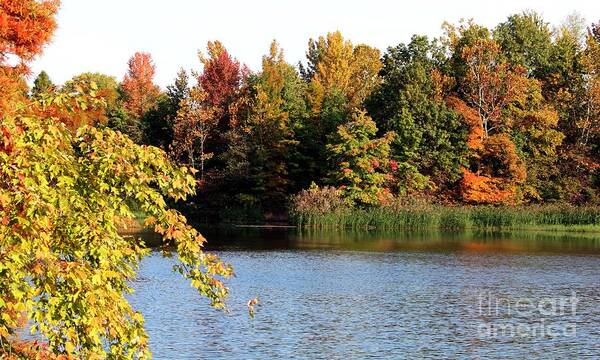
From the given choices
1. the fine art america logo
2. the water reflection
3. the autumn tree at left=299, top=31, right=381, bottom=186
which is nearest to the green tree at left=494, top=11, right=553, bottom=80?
the autumn tree at left=299, top=31, right=381, bottom=186

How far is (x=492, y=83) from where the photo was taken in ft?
203

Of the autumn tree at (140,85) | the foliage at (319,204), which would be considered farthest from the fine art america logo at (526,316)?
the autumn tree at (140,85)

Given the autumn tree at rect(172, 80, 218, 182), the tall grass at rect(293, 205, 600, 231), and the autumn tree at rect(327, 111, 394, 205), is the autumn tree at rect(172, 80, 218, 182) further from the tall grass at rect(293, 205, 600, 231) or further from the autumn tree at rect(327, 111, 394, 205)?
the tall grass at rect(293, 205, 600, 231)

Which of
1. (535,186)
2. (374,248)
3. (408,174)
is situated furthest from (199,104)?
(374,248)

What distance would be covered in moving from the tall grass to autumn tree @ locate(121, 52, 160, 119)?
1239 inches

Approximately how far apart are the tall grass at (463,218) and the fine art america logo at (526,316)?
30.2 meters

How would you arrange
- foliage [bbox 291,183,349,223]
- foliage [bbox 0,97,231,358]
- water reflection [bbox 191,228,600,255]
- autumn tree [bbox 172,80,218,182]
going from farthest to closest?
autumn tree [bbox 172,80,218,182]
foliage [bbox 291,183,349,223]
water reflection [bbox 191,228,600,255]
foliage [bbox 0,97,231,358]

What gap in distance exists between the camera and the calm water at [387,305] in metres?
18.2

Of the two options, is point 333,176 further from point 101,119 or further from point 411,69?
point 101,119

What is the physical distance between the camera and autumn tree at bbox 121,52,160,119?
83.4 m

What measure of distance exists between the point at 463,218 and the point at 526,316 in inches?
1367

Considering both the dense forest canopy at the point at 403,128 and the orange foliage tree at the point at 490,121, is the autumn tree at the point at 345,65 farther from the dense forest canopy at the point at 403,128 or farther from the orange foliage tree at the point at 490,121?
the orange foliage tree at the point at 490,121

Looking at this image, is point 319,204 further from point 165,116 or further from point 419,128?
point 165,116

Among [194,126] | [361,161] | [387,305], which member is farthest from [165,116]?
[387,305]
